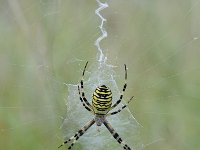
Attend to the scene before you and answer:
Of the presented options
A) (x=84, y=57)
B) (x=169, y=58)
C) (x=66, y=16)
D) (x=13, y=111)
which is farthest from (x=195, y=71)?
(x=13, y=111)

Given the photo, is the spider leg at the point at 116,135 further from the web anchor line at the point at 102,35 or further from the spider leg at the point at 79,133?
the web anchor line at the point at 102,35

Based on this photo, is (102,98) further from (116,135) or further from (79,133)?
(116,135)

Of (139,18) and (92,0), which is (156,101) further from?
(92,0)

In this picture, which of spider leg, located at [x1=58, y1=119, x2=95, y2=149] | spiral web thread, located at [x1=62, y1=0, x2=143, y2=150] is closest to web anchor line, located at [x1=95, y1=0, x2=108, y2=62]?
spiral web thread, located at [x1=62, y1=0, x2=143, y2=150]

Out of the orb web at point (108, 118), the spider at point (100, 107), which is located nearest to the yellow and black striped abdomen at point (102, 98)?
the spider at point (100, 107)

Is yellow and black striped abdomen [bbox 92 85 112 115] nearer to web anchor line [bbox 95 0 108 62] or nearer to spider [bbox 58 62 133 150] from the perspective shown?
spider [bbox 58 62 133 150]

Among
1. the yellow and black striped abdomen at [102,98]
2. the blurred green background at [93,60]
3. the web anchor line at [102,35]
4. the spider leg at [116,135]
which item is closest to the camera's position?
the blurred green background at [93,60]
